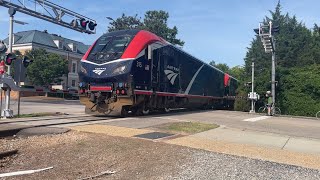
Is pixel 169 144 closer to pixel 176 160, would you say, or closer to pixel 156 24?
pixel 176 160

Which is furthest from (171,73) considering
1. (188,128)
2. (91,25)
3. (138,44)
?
(91,25)

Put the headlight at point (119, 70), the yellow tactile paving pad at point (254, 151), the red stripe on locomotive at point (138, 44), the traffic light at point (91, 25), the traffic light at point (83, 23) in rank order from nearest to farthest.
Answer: the yellow tactile paving pad at point (254, 151) → the headlight at point (119, 70) → the red stripe on locomotive at point (138, 44) → the traffic light at point (83, 23) → the traffic light at point (91, 25)

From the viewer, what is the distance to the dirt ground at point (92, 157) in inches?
274

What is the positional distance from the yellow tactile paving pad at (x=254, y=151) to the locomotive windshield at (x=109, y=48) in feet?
21.3

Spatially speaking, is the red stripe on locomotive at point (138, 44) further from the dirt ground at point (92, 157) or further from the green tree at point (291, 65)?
the green tree at point (291, 65)

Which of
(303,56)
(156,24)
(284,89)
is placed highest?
(156,24)

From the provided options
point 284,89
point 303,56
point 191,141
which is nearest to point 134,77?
point 191,141

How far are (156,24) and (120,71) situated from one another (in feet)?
183

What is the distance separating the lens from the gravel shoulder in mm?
6777

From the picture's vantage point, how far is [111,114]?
15500mm

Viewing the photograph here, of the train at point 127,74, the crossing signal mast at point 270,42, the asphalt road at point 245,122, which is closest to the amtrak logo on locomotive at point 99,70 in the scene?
the train at point 127,74

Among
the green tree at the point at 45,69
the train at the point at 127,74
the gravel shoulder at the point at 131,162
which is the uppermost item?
the green tree at the point at 45,69

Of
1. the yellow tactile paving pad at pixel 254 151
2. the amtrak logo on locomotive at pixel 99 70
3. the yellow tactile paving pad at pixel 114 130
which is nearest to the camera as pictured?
the yellow tactile paving pad at pixel 254 151

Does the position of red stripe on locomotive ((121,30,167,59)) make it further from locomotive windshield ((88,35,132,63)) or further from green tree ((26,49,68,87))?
green tree ((26,49,68,87))
